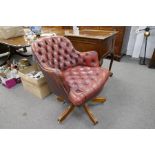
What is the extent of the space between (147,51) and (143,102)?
68.8 inches

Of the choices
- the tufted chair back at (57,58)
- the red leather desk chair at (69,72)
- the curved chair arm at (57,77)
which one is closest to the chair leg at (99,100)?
the red leather desk chair at (69,72)

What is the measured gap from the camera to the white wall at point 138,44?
3.09 meters

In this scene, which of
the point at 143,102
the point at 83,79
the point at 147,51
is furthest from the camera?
the point at 147,51

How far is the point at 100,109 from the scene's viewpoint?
185 centimetres

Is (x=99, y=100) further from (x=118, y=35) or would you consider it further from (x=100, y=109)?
(x=118, y=35)

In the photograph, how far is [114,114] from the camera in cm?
176

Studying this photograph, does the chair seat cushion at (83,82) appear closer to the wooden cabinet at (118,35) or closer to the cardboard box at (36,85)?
the cardboard box at (36,85)

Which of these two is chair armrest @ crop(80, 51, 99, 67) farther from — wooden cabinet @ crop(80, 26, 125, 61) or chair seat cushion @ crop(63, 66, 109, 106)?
wooden cabinet @ crop(80, 26, 125, 61)

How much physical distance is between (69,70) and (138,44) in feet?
7.11

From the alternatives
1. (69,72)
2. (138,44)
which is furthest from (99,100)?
(138,44)

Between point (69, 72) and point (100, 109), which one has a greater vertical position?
point (69, 72)

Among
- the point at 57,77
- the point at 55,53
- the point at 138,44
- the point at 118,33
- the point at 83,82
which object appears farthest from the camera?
the point at 138,44
